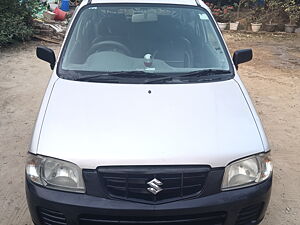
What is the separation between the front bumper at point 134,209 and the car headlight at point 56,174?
0.13 feet

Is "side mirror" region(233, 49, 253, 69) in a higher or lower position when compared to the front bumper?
higher

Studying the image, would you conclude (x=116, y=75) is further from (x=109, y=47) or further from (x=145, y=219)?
(x=145, y=219)

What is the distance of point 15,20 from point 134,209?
312 inches

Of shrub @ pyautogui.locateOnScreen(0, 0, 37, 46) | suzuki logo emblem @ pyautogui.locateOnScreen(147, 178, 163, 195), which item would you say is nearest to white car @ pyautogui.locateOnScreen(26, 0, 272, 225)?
suzuki logo emblem @ pyautogui.locateOnScreen(147, 178, 163, 195)

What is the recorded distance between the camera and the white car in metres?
2.27

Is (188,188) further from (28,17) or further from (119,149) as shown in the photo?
(28,17)

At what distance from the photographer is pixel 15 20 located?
355 inches

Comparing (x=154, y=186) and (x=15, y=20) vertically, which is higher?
(x=154, y=186)

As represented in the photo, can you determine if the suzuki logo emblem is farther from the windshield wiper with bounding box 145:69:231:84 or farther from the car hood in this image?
the windshield wiper with bounding box 145:69:231:84

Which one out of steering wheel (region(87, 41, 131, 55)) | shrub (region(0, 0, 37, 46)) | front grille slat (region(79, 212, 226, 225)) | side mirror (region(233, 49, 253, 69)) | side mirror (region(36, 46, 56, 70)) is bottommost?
shrub (region(0, 0, 37, 46))

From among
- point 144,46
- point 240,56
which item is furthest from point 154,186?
point 240,56

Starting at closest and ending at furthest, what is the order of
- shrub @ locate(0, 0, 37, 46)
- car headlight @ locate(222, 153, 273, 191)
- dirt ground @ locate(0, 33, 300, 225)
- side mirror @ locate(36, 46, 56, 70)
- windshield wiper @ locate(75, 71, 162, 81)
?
car headlight @ locate(222, 153, 273, 191), windshield wiper @ locate(75, 71, 162, 81), dirt ground @ locate(0, 33, 300, 225), side mirror @ locate(36, 46, 56, 70), shrub @ locate(0, 0, 37, 46)

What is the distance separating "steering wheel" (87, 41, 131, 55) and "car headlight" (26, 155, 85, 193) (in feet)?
4.50

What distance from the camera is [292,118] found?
5.30 m
